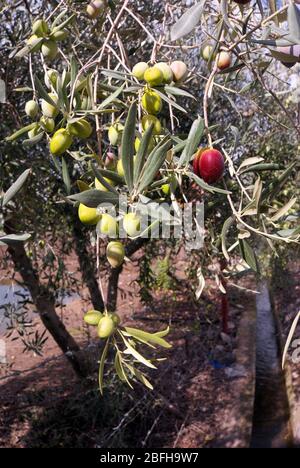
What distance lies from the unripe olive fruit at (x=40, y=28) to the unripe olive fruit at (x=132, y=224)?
420 mm

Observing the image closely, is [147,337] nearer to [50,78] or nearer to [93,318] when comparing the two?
[93,318]

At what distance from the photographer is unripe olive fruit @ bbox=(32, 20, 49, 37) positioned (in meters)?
0.83

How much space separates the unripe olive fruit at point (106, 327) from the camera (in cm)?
71

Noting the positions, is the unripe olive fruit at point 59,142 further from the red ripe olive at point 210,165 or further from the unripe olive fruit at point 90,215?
the red ripe olive at point 210,165

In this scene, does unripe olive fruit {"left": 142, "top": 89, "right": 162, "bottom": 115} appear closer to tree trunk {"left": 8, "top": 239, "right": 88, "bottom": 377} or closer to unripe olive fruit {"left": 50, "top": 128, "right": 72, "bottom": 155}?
unripe olive fruit {"left": 50, "top": 128, "right": 72, "bottom": 155}

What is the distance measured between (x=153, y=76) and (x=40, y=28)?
26 centimetres

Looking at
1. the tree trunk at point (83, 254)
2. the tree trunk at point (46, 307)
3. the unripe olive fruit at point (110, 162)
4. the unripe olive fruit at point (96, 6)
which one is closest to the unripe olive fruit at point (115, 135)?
the unripe olive fruit at point (110, 162)

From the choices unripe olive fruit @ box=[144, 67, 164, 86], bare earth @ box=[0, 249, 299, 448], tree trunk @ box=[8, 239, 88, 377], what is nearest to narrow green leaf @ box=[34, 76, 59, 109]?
unripe olive fruit @ box=[144, 67, 164, 86]

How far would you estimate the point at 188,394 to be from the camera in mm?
4359

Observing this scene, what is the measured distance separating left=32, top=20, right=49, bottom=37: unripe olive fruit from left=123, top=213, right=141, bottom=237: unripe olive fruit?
1.38ft

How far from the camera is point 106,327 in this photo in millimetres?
715

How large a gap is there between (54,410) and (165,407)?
84cm
